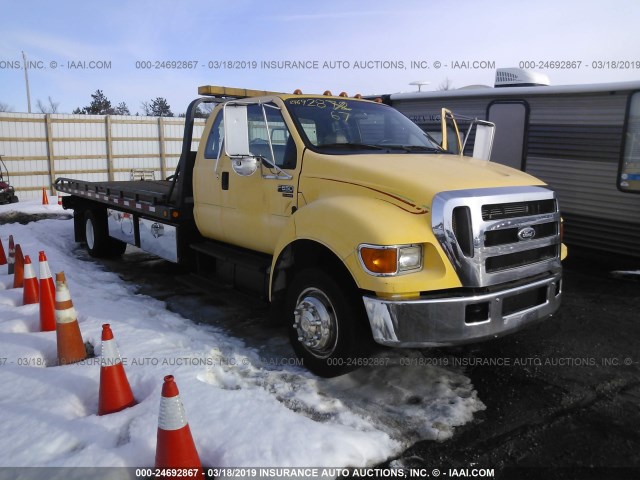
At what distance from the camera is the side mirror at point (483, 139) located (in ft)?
17.9

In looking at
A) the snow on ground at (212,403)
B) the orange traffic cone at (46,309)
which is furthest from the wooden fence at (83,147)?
the snow on ground at (212,403)

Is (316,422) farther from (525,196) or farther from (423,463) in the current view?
(525,196)

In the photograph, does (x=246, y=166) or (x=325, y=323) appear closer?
(x=325, y=323)

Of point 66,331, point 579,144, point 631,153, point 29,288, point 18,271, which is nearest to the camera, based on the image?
point 66,331

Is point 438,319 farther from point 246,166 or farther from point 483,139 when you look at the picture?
point 483,139

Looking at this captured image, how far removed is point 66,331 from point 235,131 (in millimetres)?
2088

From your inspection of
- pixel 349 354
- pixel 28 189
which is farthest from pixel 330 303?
pixel 28 189

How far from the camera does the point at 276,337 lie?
4836mm

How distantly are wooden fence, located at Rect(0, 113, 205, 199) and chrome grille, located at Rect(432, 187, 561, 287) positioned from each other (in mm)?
13190

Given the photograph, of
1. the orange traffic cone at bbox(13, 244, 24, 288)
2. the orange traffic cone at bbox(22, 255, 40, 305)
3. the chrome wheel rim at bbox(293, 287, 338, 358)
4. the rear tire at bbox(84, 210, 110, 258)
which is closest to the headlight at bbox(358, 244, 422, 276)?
the chrome wheel rim at bbox(293, 287, 338, 358)

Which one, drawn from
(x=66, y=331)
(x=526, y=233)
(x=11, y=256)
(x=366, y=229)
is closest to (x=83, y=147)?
(x=11, y=256)

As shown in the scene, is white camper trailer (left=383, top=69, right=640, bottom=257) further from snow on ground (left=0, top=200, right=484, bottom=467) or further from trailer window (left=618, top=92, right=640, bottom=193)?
snow on ground (left=0, top=200, right=484, bottom=467)

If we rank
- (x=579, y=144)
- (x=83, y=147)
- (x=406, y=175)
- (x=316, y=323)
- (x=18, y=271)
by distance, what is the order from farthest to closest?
(x=83, y=147)
(x=579, y=144)
(x=18, y=271)
(x=316, y=323)
(x=406, y=175)

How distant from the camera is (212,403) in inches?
131
